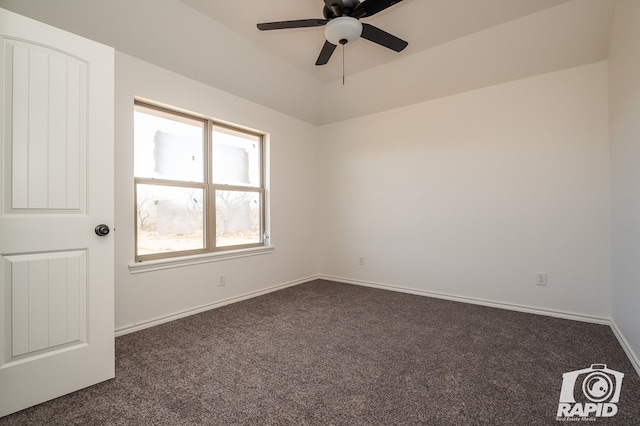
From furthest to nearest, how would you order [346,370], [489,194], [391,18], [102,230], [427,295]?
[427,295] → [489,194] → [391,18] → [346,370] → [102,230]

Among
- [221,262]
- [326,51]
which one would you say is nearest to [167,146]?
[221,262]

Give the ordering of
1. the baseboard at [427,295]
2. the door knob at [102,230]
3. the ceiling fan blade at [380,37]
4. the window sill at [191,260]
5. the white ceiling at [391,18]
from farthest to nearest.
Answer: the window sill at [191,260] → the white ceiling at [391,18] → the baseboard at [427,295] → the ceiling fan blade at [380,37] → the door knob at [102,230]

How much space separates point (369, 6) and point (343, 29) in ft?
0.70

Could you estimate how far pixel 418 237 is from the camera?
3744mm

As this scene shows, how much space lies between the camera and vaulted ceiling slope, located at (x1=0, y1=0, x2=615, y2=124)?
91.5 inches

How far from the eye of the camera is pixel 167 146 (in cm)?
297

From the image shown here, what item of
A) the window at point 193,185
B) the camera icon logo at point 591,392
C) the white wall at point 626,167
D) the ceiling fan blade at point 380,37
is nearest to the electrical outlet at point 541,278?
the white wall at point 626,167

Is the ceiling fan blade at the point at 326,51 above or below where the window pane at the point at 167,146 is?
above

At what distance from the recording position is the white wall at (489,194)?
2766 millimetres

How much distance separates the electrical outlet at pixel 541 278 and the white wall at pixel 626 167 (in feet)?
1.62

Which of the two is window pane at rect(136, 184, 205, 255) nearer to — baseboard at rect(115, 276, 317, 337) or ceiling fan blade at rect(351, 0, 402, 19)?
baseboard at rect(115, 276, 317, 337)

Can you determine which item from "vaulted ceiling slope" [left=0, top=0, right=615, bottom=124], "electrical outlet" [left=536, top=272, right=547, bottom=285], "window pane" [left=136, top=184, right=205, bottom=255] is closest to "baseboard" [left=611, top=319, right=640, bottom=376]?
"electrical outlet" [left=536, top=272, right=547, bottom=285]

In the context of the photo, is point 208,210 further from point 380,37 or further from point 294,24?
point 380,37

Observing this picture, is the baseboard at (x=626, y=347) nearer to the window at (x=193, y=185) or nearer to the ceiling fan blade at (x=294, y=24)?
the ceiling fan blade at (x=294, y=24)
